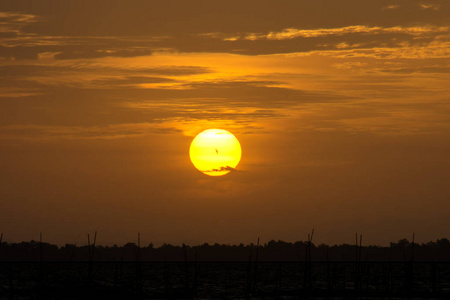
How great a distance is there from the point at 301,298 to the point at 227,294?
1086 centimetres

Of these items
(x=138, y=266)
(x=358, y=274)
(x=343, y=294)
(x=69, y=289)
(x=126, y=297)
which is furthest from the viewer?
(x=69, y=289)

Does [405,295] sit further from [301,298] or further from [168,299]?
[168,299]

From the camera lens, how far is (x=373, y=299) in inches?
3073

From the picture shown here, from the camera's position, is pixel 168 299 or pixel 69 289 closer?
pixel 168 299

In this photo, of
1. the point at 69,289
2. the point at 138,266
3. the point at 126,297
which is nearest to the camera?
the point at 138,266

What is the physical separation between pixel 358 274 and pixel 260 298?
37.2 ft

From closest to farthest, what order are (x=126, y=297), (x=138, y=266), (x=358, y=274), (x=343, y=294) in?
(x=138, y=266), (x=358, y=274), (x=126, y=297), (x=343, y=294)

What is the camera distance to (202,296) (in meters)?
85.9

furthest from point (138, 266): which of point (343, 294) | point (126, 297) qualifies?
point (343, 294)

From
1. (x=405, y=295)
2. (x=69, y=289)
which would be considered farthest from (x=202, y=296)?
(x=405, y=295)

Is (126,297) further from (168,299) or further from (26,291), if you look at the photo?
(26,291)

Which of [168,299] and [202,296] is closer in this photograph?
[168,299]

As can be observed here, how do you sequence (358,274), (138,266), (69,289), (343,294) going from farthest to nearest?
(69,289) → (343,294) → (358,274) → (138,266)

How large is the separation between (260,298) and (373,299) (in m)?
11.7
